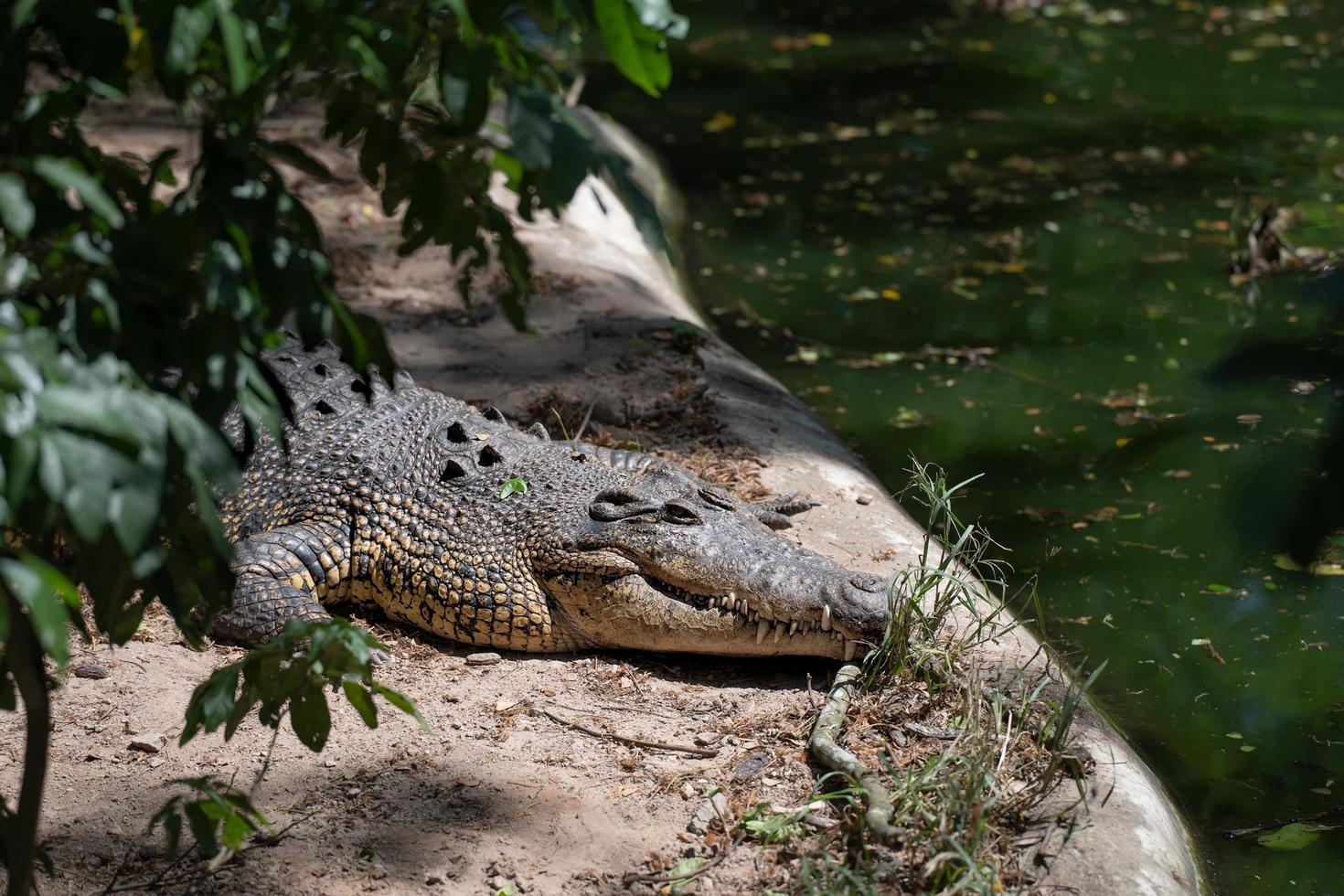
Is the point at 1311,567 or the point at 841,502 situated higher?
the point at 841,502

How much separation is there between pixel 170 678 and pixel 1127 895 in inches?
117

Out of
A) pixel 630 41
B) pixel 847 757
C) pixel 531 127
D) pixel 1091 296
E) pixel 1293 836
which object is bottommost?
pixel 1293 836

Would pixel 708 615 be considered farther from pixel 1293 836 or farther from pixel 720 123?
pixel 720 123

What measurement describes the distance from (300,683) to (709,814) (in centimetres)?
151

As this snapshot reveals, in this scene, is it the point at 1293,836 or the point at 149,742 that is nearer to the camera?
the point at 149,742

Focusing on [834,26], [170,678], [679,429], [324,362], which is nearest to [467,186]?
[170,678]

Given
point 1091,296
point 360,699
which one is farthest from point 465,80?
point 1091,296

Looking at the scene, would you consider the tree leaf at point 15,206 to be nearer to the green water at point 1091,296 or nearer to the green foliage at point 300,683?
the green foliage at point 300,683

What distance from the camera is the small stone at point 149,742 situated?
3.73 m

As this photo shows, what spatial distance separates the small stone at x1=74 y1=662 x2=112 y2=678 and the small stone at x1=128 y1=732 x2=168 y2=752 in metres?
0.40

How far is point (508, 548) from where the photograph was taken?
4.45 metres

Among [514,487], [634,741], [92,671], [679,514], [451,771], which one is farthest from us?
[514,487]

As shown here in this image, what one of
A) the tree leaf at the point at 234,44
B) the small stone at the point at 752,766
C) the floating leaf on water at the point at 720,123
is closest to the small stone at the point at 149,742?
the small stone at the point at 752,766

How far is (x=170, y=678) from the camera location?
4.11m
